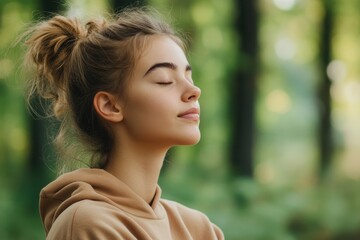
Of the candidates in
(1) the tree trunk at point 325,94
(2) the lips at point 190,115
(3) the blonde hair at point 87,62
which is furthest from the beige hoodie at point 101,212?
(1) the tree trunk at point 325,94

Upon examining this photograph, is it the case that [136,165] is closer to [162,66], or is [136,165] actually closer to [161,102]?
[161,102]

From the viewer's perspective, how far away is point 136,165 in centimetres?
253

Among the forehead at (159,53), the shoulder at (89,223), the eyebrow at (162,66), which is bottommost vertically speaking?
the shoulder at (89,223)

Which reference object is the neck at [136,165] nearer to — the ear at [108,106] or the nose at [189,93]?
the ear at [108,106]

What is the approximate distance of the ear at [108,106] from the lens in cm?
254

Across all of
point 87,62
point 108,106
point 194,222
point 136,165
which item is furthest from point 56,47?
point 194,222

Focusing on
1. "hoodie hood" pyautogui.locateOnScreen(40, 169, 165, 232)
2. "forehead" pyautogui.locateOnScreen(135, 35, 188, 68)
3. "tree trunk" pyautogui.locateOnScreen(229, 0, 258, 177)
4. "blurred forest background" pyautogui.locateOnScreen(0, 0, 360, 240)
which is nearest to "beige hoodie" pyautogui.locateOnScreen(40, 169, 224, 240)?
"hoodie hood" pyautogui.locateOnScreen(40, 169, 165, 232)

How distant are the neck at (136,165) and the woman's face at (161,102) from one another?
44mm

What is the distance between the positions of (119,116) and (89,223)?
1.49 ft

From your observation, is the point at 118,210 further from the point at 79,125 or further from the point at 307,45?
the point at 307,45

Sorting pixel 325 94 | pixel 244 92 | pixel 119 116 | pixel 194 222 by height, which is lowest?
pixel 325 94

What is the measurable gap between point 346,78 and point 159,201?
51.7 feet

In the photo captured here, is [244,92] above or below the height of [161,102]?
below

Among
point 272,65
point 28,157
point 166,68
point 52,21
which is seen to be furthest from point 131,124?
point 272,65
